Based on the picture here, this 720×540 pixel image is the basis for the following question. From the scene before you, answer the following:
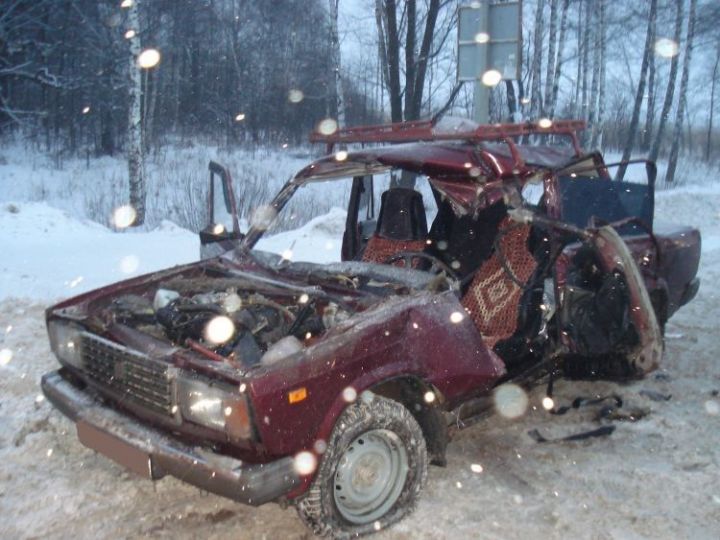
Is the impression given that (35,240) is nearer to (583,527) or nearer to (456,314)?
(456,314)

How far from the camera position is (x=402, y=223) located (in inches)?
202

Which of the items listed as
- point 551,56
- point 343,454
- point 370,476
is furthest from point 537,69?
point 343,454

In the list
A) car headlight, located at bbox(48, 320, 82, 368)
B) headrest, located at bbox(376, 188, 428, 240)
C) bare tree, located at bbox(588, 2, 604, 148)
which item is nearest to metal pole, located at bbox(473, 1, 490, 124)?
headrest, located at bbox(376, 188, 428, 240)

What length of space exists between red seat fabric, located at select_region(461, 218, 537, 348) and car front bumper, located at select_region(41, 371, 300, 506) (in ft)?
6.44

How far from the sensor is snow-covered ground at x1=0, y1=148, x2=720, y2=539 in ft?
10.7

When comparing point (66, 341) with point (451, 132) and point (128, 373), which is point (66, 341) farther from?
point (451, 132)

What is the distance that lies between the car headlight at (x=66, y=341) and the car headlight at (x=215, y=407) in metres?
0.89

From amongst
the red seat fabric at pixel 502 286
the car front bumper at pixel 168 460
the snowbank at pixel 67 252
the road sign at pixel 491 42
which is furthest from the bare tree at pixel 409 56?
the car front bumper at pixel 168 460

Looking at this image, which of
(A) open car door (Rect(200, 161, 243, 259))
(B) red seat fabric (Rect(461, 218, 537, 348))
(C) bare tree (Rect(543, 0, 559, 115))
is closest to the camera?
(B) red seat fabric (Rect(461, 218, 537, 348))

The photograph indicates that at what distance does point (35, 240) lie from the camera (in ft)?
30.7

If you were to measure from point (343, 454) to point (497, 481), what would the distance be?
1089mm

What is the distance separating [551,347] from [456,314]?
108cm

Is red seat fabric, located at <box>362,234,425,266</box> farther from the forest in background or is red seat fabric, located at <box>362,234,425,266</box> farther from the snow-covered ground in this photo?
the forest in background

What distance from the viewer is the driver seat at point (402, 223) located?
509 cm
